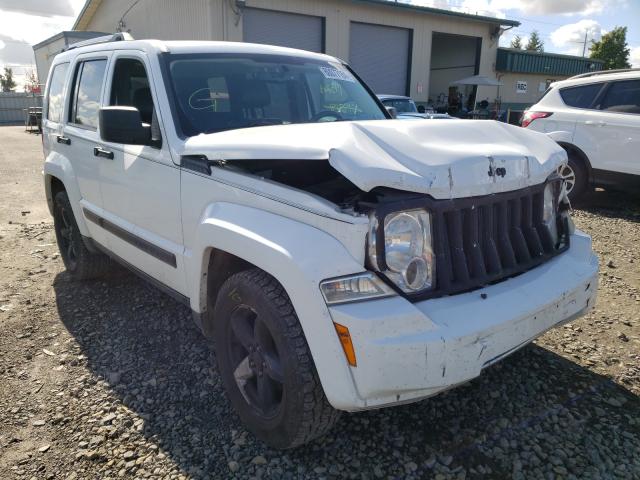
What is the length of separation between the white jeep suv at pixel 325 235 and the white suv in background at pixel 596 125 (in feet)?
15.5

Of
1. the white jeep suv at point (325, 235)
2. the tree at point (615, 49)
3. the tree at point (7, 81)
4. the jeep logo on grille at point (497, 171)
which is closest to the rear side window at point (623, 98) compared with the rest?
the white jeep suv at point (325, 235)

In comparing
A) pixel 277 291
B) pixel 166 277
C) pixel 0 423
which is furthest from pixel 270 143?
pixel 0 423

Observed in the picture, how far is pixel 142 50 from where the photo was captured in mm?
3230

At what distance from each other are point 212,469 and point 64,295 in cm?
271

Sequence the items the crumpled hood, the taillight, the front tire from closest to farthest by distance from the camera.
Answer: the crumpled hood
the front tire
the taillight

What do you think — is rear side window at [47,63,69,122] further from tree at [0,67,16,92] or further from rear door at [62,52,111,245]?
tree at [0,67,16,92]

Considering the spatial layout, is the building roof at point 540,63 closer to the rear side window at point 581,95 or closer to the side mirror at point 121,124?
the rear side window at point 581,95

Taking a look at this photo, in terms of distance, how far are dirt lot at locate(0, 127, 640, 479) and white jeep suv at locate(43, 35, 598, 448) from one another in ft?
0.99

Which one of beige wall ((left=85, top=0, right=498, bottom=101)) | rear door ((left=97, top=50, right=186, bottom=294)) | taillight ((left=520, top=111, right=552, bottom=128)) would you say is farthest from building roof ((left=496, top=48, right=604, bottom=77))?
rear door ((left=97, top=50, right=186, bottom=294))

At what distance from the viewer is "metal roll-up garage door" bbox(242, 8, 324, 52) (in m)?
16.7

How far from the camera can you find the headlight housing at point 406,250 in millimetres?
1959

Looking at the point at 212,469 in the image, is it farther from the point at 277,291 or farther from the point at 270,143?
the point at 270,143

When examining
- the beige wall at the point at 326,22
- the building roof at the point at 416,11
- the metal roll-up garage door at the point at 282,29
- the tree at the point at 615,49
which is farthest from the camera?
the tree at the point at 615,49

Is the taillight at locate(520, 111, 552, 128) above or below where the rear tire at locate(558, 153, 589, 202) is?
above
